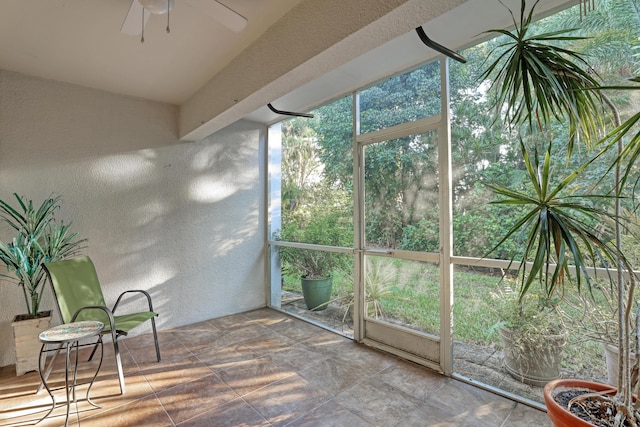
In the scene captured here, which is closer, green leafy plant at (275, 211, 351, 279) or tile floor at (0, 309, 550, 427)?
tile floor at (0, 309, 550, 427)

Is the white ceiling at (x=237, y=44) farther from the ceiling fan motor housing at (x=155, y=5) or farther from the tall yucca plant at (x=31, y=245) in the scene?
the tall yucca plant at (x=31, y=245)

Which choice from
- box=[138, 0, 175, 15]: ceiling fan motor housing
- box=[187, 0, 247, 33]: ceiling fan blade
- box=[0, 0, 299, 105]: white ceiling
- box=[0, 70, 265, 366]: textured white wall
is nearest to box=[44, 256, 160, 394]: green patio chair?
box=[0, 70, 265, 366]: textured white wall

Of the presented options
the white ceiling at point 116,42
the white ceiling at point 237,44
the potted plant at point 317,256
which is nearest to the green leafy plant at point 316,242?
the potted plant at point 317,256

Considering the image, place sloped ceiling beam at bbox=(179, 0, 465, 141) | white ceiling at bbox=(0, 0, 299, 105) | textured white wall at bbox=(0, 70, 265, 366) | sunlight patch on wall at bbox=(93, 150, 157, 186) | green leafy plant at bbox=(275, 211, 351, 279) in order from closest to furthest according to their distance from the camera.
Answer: sloped ceiling beam at bbox=(179, 0, 465, 141)
white ceiling at bbox=(0, 0, 299, 105)
textured white wall at bbox=(0, 70, 265, 366)
sunlight patch on wall at bbox=(93, 150, 157, 186)
green leafy plant at bbox=(275, 211, 351, 279)

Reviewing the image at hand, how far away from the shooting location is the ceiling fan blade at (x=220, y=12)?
1.61 m

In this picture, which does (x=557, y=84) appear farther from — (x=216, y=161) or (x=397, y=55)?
(x=216, y=161)

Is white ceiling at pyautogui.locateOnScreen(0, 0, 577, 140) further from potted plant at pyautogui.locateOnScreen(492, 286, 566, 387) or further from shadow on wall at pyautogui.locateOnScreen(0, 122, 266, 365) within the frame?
potted plant at pyautogui.locateOnScreen(492, 286, 566, 387)

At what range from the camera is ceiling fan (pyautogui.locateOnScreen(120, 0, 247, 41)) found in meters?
1.60

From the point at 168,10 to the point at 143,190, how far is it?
2247 millimetres

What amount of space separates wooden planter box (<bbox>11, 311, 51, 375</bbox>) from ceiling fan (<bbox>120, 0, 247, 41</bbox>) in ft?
8.18

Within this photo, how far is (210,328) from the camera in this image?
3574 millimetres

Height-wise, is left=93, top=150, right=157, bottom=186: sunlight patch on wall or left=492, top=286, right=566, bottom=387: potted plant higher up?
left=93, top=150, right=157, bottom=186: sunlight patch on wall

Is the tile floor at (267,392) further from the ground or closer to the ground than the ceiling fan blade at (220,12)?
closer to the ground

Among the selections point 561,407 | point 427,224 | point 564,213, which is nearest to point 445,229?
point 427,224
